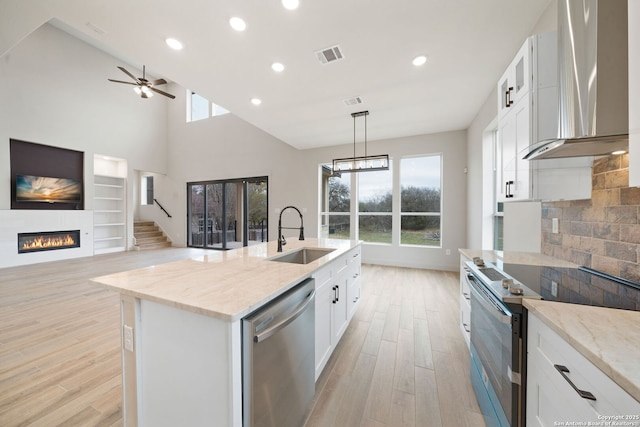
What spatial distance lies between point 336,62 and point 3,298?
540 cm

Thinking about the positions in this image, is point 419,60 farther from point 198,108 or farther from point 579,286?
point 198,108

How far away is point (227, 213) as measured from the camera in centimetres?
737

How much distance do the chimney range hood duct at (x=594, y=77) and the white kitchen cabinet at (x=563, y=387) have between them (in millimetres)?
917

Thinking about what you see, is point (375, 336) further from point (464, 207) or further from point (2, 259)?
point (2, 259)

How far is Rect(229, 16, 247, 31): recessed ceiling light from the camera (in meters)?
2.12

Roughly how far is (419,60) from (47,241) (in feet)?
27.4

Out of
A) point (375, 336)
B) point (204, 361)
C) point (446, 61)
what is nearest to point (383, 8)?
point (446, 61)

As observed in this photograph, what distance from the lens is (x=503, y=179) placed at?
197 cm

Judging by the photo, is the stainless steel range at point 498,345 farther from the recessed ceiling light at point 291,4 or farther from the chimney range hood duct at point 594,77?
the recessed ceiling light at point 291,4

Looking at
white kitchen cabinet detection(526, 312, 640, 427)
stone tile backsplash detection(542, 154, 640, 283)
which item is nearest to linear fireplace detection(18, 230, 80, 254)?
white kitchen cabinet detection(526, 312, 640, 427)

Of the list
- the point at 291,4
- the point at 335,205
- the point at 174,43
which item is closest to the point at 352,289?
the point at 291,4

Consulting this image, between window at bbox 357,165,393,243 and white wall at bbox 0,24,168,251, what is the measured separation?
268 inches

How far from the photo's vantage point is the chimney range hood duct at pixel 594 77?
106 centimetres

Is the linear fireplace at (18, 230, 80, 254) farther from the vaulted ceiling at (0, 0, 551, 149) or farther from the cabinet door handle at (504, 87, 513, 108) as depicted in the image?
the cabinet door handle at (504, 87, 513, 108)
